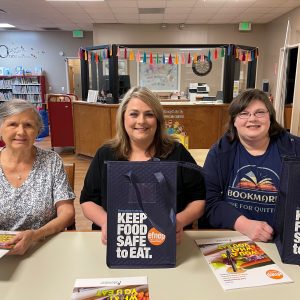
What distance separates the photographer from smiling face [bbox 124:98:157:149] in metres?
1.40

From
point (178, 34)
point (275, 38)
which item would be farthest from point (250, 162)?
point (178, 34)

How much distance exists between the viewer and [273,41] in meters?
7.24

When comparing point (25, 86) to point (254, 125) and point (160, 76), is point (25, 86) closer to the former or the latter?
point (160, 76)

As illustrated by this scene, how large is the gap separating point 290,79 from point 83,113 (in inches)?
175

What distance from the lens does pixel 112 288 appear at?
87 cm

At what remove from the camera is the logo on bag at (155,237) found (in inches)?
37.7

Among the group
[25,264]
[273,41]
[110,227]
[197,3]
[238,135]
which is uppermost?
[197,3]

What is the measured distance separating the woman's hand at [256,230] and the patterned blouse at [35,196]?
2.50 ft

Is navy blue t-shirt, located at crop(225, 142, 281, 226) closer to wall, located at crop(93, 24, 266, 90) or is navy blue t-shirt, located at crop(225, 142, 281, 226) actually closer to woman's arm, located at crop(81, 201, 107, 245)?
woman's arm, located at crop(81, 201, 107, 245)

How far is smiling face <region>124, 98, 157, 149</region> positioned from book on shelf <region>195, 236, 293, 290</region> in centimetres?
53

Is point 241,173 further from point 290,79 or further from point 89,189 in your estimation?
point 290,79

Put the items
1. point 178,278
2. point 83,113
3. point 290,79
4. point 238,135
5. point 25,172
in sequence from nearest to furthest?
point 178,278 < point 25,172 < point 238,135 < point 83,113 < point 290,79

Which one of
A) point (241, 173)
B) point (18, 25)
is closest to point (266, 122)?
point (241, 173)

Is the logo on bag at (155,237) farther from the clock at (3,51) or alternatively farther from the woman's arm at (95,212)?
the clock at (3,51)
